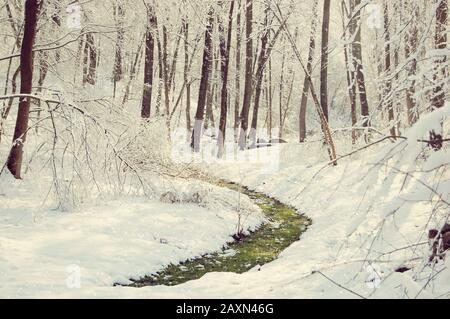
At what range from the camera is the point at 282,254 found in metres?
8.55

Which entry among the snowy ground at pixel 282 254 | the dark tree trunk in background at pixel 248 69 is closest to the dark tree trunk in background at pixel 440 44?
the snowy ground at pixel 282 254

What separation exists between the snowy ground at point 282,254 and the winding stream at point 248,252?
254 millimetres

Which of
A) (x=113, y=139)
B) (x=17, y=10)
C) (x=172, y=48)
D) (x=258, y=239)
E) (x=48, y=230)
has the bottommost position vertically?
(x=258, y=239)

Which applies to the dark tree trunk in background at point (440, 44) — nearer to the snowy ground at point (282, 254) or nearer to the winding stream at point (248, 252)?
the snowy ground at point (282, 254)

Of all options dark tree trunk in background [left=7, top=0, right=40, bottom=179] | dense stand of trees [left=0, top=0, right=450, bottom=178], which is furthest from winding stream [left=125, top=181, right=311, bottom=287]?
dark tree trunk in background [left=7, top=0, right=40, bottom=179]

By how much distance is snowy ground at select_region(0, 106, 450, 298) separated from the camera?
3367 mm

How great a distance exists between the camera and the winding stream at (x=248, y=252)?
7422 millimetres

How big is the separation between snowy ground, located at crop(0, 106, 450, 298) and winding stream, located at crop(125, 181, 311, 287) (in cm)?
25
